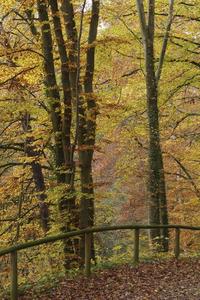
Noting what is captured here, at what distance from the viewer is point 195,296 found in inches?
338

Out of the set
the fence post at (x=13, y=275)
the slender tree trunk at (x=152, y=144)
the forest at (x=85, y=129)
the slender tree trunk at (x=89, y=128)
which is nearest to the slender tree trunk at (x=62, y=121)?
the forest at (x=85, y=129)

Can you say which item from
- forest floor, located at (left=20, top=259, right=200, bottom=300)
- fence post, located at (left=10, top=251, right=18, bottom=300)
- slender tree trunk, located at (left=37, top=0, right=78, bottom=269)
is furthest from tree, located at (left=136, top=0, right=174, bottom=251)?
fence post, located at (left=10, top=251, right=18, bottom=300)

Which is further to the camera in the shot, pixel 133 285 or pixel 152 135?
pixel 152 135

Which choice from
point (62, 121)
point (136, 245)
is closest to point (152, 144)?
point (62, 121)

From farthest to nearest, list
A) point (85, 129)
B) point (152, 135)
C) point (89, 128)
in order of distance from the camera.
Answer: point (152, 135) → point (85, 129) → point (89, 128)

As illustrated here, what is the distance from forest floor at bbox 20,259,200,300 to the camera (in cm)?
849

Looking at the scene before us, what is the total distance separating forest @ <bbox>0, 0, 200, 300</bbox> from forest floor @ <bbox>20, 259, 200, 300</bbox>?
24mm

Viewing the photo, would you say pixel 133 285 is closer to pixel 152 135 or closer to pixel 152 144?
pixel 152 144

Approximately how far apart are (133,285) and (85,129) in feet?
15.4

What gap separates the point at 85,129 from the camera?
1226cm

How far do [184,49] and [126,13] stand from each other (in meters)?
2.74

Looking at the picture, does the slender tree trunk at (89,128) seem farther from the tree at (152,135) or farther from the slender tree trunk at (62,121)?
the tree at (152,135)

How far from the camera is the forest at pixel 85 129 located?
973 cm

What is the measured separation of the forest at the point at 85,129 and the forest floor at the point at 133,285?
2 cm
